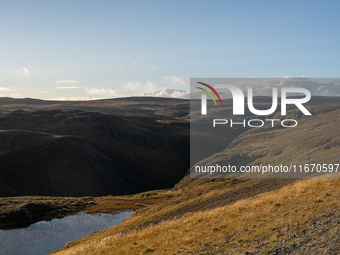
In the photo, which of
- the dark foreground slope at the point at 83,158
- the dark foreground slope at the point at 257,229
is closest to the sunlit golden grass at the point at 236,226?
the dark foreground slope at the point at 257,229

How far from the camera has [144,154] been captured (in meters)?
104

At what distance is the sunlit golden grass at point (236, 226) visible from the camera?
611 inches

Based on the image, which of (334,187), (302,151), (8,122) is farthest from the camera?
(8,122)

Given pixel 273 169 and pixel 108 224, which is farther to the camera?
pixel 273 169

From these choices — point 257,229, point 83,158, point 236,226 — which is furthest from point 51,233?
point 83,158

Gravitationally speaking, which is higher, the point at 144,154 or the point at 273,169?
the point at 273,169

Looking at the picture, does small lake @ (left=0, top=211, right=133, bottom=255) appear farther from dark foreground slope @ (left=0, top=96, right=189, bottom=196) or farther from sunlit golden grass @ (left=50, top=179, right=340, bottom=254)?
dark foreground slope @ (left=0, top=96, right=189, bottom=196)

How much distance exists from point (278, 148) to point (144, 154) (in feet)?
189

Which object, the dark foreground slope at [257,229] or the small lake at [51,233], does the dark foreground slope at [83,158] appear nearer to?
the small lake at [51,233]

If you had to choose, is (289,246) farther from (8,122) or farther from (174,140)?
(8,122)

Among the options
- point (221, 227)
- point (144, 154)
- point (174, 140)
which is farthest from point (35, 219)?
point (174, 140)

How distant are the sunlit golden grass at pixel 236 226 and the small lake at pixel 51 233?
507 inches

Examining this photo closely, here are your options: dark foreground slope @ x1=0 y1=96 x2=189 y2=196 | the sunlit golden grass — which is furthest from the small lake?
dark foreground slope @ x1=0 y1=96 x2=189 y2=196

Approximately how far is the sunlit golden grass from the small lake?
1288 cm
